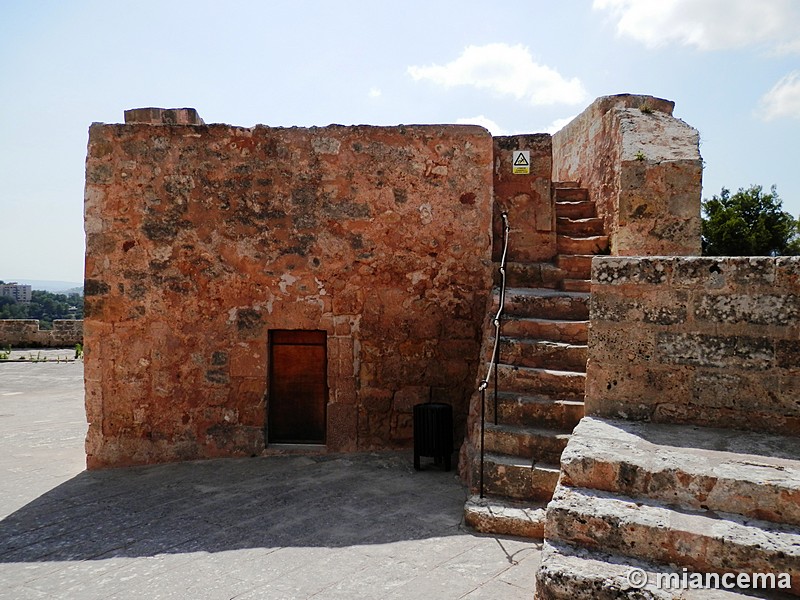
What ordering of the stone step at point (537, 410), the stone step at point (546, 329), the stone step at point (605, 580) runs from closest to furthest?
the stone step at point (605, 580) → the stone step at point (537, 410) → the stone step at point (546, 329)

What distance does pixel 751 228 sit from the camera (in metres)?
22.4

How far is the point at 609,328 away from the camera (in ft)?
10.9

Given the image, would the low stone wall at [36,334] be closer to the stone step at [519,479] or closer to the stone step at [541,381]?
the stone step at [541,381]

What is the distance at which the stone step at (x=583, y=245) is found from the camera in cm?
629

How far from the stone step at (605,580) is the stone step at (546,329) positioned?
2658 mm

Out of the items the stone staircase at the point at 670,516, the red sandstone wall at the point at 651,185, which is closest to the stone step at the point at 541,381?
the stone staircase at the point at 670,516

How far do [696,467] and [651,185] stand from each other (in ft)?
13.4

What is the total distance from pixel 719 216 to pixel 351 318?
21.8 meters

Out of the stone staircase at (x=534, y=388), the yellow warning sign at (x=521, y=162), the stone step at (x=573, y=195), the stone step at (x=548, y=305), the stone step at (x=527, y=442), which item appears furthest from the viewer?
the stone step at (x=573, y=195)

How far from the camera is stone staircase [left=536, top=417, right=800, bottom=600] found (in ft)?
7.36

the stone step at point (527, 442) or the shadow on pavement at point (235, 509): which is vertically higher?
the stone step at point (527, 442)

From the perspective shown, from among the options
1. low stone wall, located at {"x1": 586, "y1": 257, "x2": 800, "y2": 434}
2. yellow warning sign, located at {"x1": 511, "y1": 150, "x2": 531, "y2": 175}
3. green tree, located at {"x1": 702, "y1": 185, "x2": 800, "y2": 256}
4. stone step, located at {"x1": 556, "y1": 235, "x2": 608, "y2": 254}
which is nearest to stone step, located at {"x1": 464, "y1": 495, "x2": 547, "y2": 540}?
low stone wall, located at {"x1": 586, "y1": 257, "x2": 800, "y2": 434}

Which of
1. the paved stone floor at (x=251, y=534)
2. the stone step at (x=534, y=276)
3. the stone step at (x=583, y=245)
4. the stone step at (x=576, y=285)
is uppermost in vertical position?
the stone step at (x=583, y=245)

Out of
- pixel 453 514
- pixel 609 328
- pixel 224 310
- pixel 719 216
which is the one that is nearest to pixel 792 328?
pixel 609 328
